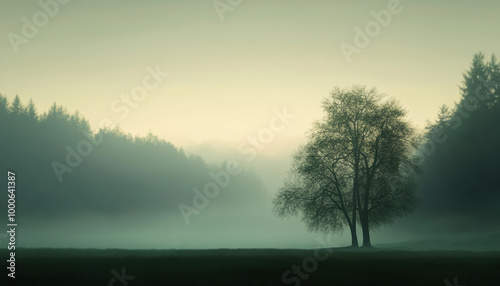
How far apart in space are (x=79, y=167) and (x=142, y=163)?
42237mm

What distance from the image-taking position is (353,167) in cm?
3794

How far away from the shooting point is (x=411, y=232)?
72062 mm

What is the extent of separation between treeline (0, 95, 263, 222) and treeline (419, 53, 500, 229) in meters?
69.5

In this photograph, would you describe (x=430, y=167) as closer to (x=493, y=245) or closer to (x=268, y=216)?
(x=493, y=245)

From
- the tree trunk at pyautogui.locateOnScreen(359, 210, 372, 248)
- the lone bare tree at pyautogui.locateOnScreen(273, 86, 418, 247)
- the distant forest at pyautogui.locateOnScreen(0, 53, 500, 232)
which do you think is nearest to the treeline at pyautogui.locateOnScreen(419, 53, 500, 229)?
the distant forest at pyautogui.locateOnScreen(0, 53, 500, 232)

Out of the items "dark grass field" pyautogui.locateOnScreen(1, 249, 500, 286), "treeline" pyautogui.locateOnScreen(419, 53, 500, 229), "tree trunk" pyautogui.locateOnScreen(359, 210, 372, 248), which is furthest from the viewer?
"treeline" pyautogui.locateOnScreen(419, 53, 500, 229)

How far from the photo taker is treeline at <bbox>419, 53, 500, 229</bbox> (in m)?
55.3

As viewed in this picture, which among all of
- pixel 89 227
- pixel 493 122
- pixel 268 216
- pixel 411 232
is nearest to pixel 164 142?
pixel 268 216

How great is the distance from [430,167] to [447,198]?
5536 mm

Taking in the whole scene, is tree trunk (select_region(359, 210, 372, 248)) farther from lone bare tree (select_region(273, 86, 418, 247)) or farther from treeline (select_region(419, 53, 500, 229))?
treeline (select_region(419, 53, 500, 229))

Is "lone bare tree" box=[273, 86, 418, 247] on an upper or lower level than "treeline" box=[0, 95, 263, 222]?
lower

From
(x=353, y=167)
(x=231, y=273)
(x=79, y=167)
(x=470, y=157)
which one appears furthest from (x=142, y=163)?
(x=231, y=273)

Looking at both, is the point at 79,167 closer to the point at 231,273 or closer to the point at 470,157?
the point at 470,157

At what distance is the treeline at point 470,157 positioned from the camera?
181 ft
